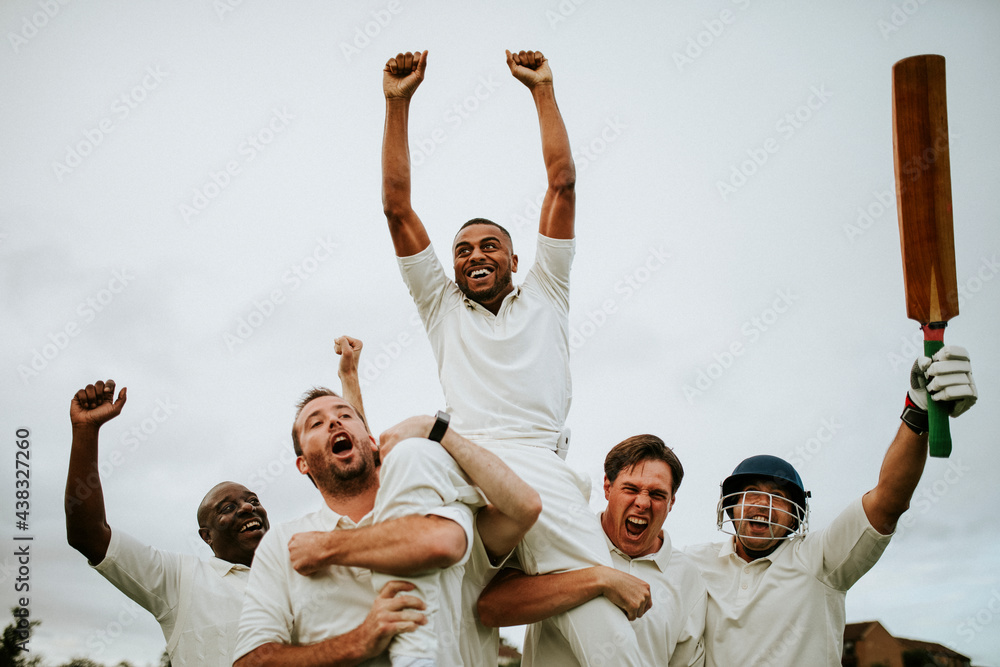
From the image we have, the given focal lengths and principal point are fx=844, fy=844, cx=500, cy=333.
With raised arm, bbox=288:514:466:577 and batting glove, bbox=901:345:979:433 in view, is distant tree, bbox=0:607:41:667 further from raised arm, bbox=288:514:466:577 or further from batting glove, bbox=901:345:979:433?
batting glove, bbox=901:345:979:433

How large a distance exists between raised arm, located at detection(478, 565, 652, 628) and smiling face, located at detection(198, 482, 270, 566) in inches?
94.8

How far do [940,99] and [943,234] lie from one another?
29.2 inches

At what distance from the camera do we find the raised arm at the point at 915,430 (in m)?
4.34

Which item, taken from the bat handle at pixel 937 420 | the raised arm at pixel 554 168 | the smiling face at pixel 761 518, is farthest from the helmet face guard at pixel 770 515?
the raised arm at pixel 554 168

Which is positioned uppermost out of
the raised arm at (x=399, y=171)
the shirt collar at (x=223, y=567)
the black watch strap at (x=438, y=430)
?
the raised arm at (x=399, y=171)

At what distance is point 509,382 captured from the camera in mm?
4980

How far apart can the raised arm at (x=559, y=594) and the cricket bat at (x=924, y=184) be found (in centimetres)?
205

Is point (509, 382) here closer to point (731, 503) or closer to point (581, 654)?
point (581, 654)

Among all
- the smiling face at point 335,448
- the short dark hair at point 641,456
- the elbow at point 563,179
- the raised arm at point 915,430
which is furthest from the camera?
the short dark hair at point 641,456

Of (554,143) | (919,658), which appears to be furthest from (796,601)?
(554,143)

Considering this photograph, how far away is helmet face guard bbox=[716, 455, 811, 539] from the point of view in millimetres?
5590

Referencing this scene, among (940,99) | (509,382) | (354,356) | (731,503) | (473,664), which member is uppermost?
(940,99)

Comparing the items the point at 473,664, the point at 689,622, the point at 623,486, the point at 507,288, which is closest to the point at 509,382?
the point at 507,288

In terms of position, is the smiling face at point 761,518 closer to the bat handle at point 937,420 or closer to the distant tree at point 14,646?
the bat handle at point 937,420
